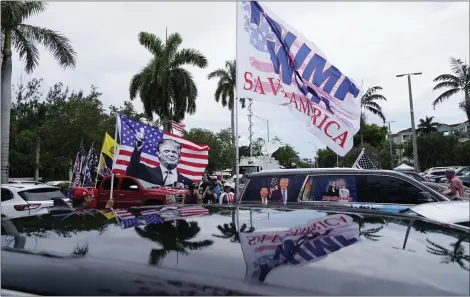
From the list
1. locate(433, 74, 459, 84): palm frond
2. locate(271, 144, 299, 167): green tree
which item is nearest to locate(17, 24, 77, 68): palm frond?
locate(433, 74, 459, 84): palm frond

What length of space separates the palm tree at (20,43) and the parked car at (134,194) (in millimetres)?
5331

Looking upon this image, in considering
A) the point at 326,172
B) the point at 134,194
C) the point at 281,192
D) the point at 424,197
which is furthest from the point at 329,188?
the point at 134,194

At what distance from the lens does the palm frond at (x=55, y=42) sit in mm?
20092

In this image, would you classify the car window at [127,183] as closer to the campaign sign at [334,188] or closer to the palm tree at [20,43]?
the palm tree at [20,43]

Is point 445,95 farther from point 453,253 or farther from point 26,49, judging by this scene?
point 453,253

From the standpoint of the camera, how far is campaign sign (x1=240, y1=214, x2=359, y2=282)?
1.84 m

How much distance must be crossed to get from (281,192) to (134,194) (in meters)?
9.65

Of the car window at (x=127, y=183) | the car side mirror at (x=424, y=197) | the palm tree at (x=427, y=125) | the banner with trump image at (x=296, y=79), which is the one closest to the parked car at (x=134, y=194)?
the car window at (x=127, y=183)

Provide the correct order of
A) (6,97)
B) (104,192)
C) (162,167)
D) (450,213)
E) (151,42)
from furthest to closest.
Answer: (151,42)
(6,97)
(104,192)
(162,167)
(450,213)

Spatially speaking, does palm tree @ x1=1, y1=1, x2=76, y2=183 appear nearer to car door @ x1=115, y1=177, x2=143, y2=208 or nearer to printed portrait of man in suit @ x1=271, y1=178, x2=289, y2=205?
car door @ x1=115, y1=177, x2=143, y2=208

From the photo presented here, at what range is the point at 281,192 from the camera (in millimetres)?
6969

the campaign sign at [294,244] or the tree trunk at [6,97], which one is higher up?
the tree trunk at [6,97]

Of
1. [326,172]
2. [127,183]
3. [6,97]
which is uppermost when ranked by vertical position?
[6,97]

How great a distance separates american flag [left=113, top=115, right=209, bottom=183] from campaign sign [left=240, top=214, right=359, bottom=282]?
9.64m
